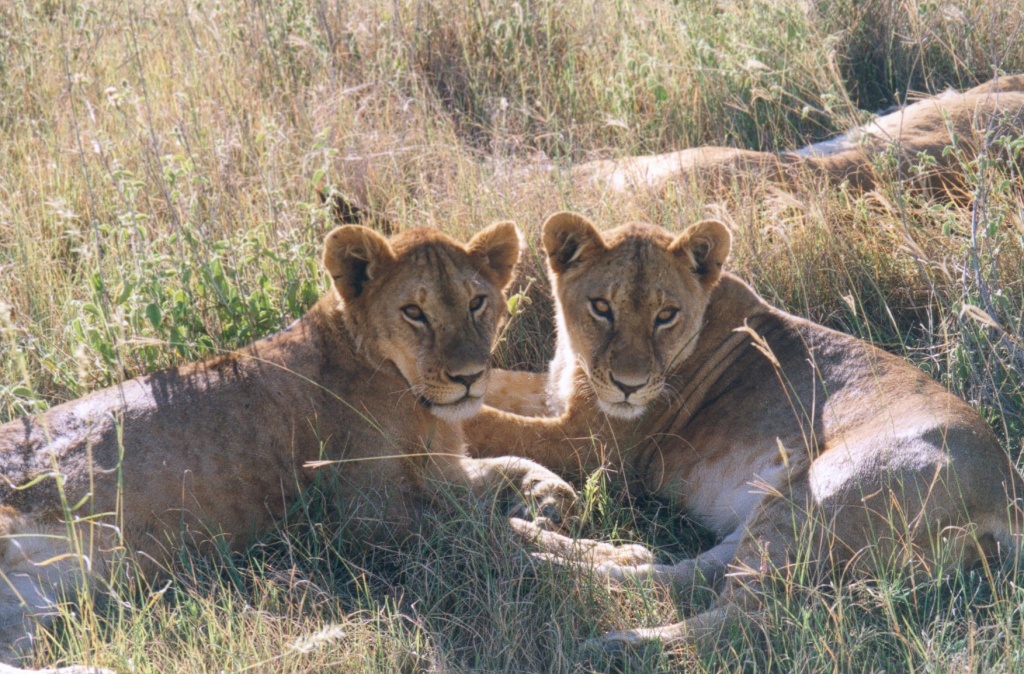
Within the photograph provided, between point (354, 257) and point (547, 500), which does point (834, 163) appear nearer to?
point (547, 500)

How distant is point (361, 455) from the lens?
3.91 metres

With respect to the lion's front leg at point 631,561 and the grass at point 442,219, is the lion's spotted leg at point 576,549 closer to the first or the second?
the lion's front leg at point 631,561

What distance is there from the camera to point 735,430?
4.23m

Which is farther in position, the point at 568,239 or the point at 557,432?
the point at 557,432

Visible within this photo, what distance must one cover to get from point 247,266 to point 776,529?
103 inches

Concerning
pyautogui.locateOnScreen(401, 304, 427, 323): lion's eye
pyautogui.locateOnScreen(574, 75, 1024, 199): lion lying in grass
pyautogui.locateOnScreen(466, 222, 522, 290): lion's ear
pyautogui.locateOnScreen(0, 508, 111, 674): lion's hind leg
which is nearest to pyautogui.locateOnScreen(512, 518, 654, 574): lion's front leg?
pyautogui.locateOnScreen(401, 304, 427, 323): lion's eye

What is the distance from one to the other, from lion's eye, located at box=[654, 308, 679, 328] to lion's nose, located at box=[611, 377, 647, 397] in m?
0.25

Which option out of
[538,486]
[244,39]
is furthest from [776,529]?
[244,39]

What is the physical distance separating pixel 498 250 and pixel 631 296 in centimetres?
52

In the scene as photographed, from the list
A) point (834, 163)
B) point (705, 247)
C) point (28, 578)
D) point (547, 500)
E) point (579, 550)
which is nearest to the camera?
point (28, 578)

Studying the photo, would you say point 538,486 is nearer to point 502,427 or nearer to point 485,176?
point 502,427

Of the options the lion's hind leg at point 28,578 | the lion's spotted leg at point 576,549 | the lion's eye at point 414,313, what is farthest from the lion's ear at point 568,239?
the lion's hind leg at point 28,578

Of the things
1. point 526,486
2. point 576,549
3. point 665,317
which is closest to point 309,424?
point 526,486

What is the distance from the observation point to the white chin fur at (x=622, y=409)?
168 inches
